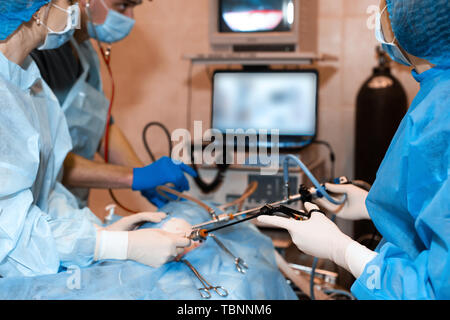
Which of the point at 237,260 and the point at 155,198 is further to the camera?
the point at 155,198

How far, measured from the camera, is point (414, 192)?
24.5 inches

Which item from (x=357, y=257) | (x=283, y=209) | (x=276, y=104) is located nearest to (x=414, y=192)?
(x=357, y=257)

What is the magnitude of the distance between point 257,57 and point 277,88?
0.15m

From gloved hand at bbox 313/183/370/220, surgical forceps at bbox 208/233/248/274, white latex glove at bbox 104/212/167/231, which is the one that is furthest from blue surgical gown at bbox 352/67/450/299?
white latex glove at bbox 104/212/167/231

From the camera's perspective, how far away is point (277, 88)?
175 centimetres

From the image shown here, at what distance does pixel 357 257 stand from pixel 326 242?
7cm

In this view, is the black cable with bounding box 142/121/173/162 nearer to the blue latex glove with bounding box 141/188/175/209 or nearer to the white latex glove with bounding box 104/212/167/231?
the blue latex glove with bounding box 141/188/175/209

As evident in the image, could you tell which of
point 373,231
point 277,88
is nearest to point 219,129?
point 277,88

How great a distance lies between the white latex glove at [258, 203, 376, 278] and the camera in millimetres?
680

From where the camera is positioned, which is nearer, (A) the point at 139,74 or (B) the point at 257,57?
(B) the point at 257,57

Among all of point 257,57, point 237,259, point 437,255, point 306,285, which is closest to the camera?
point 437,255

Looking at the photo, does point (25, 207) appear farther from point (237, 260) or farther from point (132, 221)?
point (237, 260)

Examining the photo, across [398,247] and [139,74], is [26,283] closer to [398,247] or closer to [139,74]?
[398,247]

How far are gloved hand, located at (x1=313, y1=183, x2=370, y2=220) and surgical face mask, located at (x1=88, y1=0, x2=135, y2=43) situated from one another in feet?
2.51
